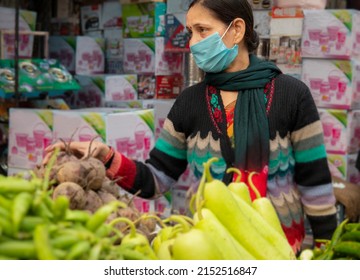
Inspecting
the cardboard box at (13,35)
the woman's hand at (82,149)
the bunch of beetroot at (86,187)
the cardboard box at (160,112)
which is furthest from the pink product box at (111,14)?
the bunch of beetroot at (86,187)

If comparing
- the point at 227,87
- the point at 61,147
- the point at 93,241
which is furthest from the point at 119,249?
the point at 227,87

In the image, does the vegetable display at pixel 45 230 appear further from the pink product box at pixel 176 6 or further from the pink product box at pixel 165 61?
the pink product box at pixel 165 61

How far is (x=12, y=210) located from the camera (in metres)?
1.21

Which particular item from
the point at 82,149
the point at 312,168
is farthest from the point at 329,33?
the point at 82,149

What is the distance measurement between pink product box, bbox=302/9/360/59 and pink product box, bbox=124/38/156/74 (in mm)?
1762

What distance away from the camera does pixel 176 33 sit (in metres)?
5.32

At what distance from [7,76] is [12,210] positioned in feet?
12.3

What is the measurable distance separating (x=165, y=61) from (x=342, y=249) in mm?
4188

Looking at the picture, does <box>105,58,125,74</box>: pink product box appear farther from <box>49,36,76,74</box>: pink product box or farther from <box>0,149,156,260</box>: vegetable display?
<box>0,149,156,260</box>: vegetable display

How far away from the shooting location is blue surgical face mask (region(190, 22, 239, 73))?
2.35m

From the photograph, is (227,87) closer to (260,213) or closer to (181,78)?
(260,213)

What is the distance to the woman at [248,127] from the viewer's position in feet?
7.63

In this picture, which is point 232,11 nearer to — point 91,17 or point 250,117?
point 250,117

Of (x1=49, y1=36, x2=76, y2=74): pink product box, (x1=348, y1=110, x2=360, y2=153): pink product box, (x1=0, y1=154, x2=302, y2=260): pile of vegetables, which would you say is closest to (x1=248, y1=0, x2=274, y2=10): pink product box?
(x1=348, y1=110, x2=360, y2=153): pink product box
